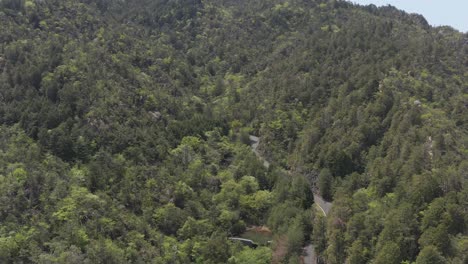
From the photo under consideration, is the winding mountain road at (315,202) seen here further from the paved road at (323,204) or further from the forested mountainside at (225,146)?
the forested mountainside at (225,146)

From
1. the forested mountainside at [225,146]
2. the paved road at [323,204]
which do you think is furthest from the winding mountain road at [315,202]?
the forested mountainside at [225,146]

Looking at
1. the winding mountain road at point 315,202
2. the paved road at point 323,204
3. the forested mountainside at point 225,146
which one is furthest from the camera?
the paved road at point 323,204

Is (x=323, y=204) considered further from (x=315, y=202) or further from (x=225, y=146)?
(x=225, y=146)

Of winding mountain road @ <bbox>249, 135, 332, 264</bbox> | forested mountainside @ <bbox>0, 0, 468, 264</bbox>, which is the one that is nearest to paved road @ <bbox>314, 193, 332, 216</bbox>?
winding mountain road @ <bbox>249, 135, 332, 264</bbox>

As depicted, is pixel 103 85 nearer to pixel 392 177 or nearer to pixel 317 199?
pixel 317 199

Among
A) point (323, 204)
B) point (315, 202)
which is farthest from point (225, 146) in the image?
point (323, 204)

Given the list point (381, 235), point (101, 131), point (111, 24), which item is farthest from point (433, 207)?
point (111, 24)

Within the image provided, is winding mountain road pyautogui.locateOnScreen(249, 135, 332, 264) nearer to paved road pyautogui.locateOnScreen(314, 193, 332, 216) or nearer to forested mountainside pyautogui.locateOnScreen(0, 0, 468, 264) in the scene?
paved road pyautogui.locateOnScreen(314, 193, 332, 216)
